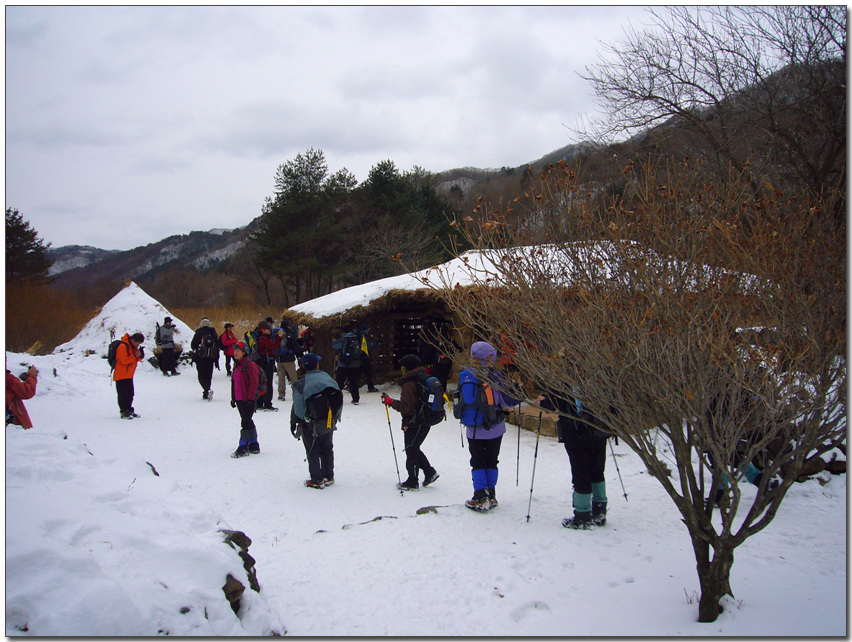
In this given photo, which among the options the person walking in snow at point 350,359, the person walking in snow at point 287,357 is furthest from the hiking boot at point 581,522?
the person walking in snow at point 287,357

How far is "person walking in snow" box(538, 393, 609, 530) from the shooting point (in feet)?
17.3

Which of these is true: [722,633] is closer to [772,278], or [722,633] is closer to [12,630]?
[772,278]

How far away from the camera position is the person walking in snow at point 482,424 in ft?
18.9

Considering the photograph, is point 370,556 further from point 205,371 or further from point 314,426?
point 205,371

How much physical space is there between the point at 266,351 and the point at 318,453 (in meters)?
4.98

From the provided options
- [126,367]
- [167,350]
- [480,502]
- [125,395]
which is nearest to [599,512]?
[480,502]

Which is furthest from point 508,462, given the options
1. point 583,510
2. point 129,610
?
point 129,610

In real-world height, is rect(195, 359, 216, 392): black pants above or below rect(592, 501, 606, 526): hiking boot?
above

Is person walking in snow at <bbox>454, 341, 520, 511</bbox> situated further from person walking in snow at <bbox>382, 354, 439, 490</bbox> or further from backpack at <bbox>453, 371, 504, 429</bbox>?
person walking in snow at <bbox>382, 354, 439, 490</bbox>

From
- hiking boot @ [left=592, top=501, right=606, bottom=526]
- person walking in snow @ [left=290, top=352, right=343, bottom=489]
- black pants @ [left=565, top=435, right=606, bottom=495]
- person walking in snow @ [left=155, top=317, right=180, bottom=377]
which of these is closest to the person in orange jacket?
person walking in snow @ [left=290, top=352, right=343, bottom=489]

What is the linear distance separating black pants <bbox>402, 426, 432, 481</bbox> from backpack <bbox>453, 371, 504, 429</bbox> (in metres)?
0.81

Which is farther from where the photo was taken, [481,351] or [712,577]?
[481,351]

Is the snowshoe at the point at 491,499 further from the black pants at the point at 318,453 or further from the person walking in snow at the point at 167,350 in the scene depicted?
the person walking in snow at the point at 167,350

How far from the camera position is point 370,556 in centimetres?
482
